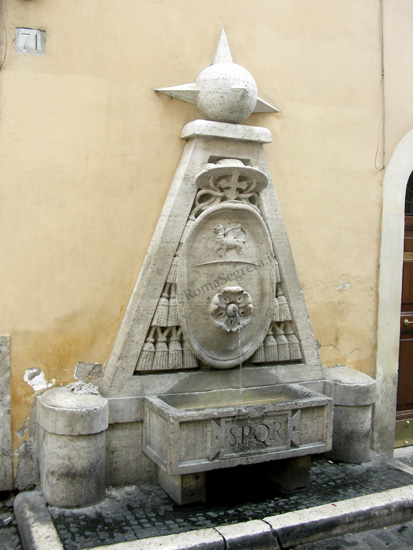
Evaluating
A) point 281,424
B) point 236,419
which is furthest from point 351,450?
point 236,419

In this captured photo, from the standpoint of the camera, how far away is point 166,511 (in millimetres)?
3803

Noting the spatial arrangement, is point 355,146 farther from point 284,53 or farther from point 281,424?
point 281,424

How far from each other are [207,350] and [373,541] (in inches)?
67.2

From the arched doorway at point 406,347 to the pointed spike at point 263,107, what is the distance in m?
1.87

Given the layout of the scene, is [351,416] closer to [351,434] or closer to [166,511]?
[351,434]

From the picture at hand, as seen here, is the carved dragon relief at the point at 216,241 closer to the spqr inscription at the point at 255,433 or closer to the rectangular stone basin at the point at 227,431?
the rectangular stone basin at the point at 227,431

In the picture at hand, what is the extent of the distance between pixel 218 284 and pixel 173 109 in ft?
4.45

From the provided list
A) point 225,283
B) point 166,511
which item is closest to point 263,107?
point 225,283

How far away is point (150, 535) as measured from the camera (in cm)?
350

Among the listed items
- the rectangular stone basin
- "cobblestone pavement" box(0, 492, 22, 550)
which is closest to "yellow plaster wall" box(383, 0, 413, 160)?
the rectangular stone basin

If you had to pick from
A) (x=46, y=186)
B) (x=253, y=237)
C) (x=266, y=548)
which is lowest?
(x=266, y=548)

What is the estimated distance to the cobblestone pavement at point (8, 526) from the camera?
355 cm

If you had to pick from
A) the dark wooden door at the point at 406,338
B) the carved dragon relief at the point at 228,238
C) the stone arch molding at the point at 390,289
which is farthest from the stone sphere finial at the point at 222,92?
the dark wooden door at the point at 406,338

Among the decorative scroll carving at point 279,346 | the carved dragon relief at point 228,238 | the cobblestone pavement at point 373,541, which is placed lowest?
the cobblestone pavement at point 373,541
